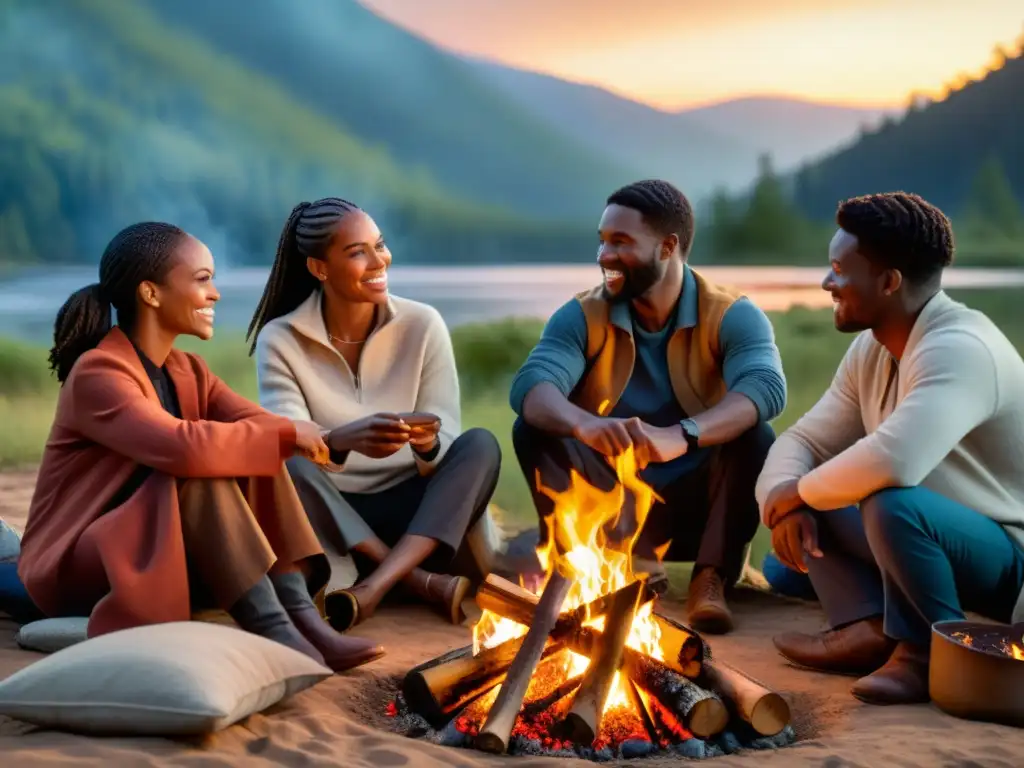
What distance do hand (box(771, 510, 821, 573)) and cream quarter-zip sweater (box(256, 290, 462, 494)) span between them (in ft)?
4.42

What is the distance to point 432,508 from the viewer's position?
177 inches

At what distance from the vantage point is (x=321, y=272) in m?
4.61

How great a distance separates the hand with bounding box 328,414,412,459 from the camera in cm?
392

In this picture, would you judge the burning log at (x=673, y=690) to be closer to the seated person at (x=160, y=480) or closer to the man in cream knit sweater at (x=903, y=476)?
the man in cream knit sweater at (x=903, y=476)

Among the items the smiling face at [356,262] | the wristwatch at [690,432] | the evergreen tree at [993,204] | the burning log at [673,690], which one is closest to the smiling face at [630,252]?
the wristwatch at [690,432]

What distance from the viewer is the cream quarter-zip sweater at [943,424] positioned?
137 inches

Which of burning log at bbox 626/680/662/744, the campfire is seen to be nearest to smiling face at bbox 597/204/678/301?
the campfire

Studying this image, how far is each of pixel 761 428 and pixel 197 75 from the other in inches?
469

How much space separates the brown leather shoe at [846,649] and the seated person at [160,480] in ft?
4.48

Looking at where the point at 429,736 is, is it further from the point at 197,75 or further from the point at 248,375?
the point at 197,75

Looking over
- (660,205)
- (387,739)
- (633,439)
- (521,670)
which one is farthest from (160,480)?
(660,205)

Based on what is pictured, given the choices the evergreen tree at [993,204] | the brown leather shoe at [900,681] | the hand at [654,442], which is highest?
the evergreen tree at [993,204]

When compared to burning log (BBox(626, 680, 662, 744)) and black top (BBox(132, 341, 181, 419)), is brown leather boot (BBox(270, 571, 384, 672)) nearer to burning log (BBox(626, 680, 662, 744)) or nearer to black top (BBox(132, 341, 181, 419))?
black top (BBox(132, 341, 181, 419))

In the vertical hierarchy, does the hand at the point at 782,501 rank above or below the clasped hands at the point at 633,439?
below
